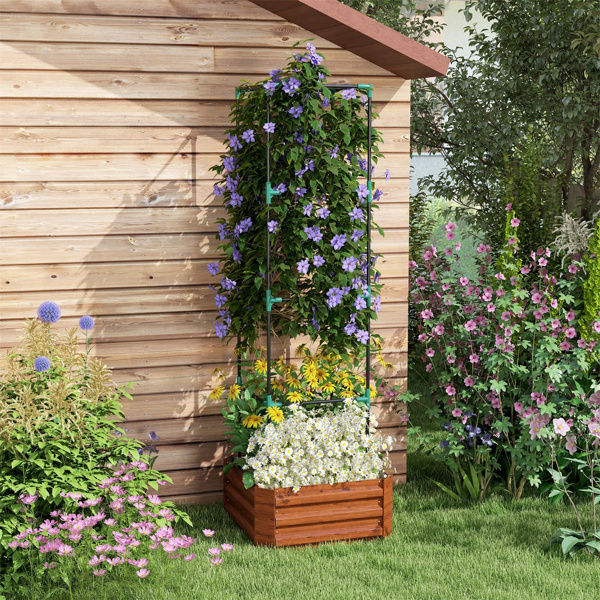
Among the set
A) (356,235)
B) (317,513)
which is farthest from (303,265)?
(317,513)

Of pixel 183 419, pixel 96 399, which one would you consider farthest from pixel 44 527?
pixel 183 419

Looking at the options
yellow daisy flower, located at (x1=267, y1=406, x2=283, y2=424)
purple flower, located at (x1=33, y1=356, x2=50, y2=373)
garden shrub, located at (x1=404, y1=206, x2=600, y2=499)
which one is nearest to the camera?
purple flower, located at (x1=33, y1=356, x2=50, y2=373)

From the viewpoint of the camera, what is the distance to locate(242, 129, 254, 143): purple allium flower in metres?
3.95

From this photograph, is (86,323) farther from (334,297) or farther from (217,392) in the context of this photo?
(334,297)

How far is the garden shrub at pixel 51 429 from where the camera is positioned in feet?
11.3

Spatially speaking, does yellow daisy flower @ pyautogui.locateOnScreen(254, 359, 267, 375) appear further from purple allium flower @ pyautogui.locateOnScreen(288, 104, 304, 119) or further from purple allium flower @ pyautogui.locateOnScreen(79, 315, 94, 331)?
purple allium flower @ pyautogui.locateOnScreen(288, 104, 304, 119)

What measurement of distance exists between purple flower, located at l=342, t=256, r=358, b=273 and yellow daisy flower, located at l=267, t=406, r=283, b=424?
0.82m

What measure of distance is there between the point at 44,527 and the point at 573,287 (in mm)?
3223

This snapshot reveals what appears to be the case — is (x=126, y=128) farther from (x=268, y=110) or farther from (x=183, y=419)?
(x=183, y=419)

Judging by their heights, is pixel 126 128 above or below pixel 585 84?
below

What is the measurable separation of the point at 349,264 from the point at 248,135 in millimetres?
853

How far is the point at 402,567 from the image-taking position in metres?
3.71

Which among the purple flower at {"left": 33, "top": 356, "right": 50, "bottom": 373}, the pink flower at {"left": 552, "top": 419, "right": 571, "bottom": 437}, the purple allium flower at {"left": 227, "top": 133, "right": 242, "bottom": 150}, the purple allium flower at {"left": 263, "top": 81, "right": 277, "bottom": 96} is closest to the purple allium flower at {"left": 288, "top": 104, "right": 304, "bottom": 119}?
the purple allium flower at {"left": 263, "top": 81, "right": 277, "bottom": 96}

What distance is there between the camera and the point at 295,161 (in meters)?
3.91
